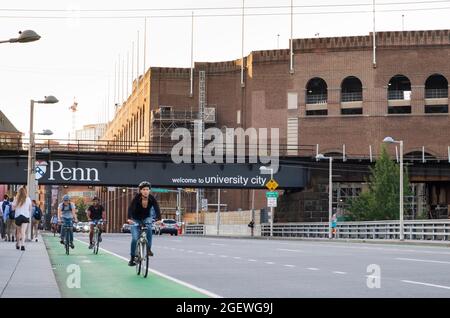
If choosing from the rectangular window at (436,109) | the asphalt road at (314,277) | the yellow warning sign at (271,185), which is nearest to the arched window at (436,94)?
the rectangular window at (436,109)

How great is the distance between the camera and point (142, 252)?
54.2 ft

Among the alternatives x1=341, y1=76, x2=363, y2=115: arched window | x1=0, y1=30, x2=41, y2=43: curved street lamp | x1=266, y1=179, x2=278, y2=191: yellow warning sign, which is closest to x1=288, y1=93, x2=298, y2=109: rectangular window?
x1=341, y1=76, x2=363, y2=115: arched window

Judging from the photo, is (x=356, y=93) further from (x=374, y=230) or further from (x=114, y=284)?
(x=114, y=284)

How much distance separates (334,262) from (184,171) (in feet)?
133

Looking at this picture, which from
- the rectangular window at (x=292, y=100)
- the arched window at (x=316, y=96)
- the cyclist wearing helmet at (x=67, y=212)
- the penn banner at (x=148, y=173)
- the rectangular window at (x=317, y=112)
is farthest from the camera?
the rectangular window at (x=292, y=100)

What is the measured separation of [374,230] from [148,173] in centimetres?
1692

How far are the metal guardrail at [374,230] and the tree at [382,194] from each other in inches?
321

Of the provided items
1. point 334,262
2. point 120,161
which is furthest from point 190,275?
point 120,161

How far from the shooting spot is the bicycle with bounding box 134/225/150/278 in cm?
1636

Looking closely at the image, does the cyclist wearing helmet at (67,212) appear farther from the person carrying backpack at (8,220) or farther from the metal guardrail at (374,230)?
the metal guardrail at (374,230)

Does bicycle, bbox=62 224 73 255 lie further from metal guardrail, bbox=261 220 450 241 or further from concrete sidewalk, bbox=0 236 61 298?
metal guardrail, bbox=261 220 450 241

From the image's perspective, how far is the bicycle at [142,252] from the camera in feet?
53.7

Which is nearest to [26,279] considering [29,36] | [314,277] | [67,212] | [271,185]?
[314,277]
